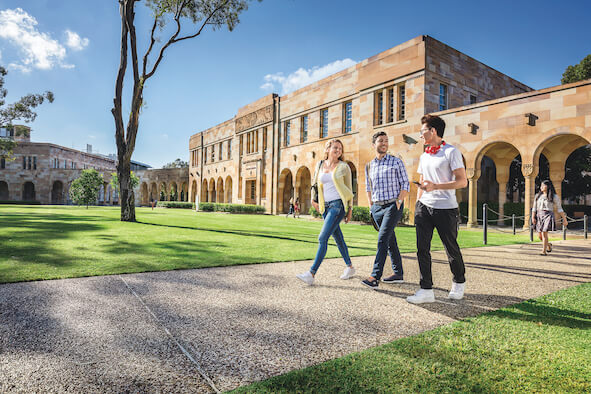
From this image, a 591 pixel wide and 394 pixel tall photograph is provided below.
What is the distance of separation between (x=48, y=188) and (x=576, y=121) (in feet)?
221

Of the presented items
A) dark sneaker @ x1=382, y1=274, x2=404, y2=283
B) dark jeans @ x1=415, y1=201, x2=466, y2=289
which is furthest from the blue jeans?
dark jeans @ x1=415, y1=201, x2=466, y2=289

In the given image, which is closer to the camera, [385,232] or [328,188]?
[385,232]

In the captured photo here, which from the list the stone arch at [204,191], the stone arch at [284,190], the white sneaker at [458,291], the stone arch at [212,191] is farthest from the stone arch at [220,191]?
the white sneaker at [458,291]

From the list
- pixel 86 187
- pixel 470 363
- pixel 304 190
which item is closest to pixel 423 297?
pixel 470 363

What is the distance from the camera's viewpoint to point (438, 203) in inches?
142

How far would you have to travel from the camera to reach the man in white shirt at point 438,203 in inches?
141

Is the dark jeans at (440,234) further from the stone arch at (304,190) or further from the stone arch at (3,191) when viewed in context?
the stone arch at (3,191)

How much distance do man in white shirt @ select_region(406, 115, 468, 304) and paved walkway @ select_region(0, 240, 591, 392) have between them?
0.26 metres

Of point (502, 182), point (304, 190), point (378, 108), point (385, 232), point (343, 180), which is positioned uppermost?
point (378, 108)

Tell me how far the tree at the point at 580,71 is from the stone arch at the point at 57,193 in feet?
228

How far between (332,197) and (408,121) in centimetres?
1704

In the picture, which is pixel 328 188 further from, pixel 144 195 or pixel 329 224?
pixel 144 195

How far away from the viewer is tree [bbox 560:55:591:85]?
1017 inches

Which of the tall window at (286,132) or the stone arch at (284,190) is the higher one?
the tall window at (286,132)
